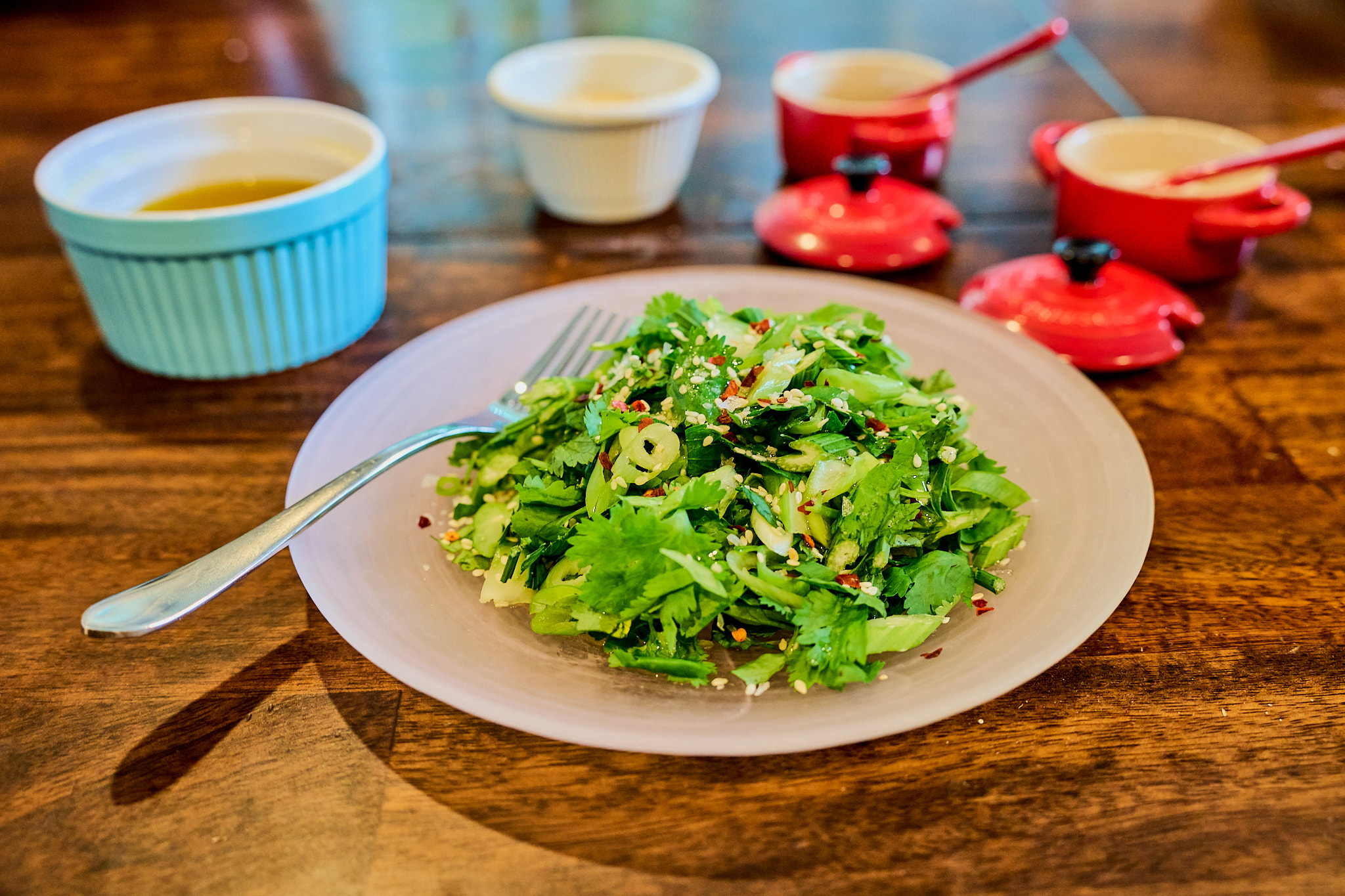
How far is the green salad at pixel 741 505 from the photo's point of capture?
35.4 inches

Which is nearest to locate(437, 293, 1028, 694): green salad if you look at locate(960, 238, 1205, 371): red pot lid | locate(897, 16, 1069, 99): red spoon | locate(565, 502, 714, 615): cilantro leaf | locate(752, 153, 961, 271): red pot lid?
locate(565, 502, 714, 615): cilantro leaf

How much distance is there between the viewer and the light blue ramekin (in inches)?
51.6

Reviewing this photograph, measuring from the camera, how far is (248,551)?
904 millimetres

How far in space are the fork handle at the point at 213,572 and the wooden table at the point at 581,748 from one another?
Result: 140mm

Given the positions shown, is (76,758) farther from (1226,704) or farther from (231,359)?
(1226,704)

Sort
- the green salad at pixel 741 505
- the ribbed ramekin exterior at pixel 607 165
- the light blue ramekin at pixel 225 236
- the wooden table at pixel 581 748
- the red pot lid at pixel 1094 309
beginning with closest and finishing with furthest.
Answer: the wooden table at pixel 581 748 → the green salad at pixel 741 505 → the light blue ramekin at pixel 225 236 → the red pot lid at pixel 1094 309 → the ribbed ramekin exterior at pixel 607 165

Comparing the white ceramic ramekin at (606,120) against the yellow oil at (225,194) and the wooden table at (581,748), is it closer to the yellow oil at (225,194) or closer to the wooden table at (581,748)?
the wooden table at (581,748)

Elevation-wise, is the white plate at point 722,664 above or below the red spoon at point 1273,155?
below

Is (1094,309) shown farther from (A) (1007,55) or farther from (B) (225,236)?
(B) (225,236)

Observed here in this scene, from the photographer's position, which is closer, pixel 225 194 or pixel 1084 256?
pixel 1084 256

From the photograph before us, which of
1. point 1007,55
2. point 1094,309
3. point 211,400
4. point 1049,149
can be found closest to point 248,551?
point 211,400

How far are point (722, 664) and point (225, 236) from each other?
0.92 m

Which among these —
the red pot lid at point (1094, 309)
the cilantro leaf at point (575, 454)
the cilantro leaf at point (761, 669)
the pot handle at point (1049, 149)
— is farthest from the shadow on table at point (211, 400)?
the pot handle at point (1049, 149)

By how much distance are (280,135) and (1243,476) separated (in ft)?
5.10
